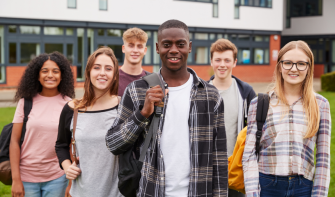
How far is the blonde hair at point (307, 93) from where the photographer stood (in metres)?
2.68

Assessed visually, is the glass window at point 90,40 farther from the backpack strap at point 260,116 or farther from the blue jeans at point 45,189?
the backpack strap at point 260,116

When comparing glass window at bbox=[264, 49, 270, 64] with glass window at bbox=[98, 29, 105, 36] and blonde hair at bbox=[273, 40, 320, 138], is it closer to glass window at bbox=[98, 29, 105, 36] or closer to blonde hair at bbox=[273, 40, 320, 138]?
glass window at bbox=[98, 29, 105, 36]

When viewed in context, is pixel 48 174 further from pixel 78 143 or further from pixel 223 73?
pixel 223 73

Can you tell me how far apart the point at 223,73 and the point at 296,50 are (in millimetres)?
1128

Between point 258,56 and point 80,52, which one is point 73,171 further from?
point 258,56

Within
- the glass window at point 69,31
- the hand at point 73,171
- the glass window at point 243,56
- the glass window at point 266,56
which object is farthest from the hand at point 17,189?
the glass window at point 266,56

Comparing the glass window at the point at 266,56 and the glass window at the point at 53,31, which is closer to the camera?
the glass window at the point at 53,31

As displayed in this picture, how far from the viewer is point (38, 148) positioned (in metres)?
3.28

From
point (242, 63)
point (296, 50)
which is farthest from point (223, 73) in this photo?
point (242, 63)

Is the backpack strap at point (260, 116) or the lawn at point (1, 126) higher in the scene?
the backpack strap at point (260, 116)

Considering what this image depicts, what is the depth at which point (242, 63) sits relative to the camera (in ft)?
90.5

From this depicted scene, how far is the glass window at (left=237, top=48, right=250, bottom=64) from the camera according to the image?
90.2 ft

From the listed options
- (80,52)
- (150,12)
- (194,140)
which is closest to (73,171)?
(194,140)

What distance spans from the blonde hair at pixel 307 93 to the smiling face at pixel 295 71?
0.04 m
